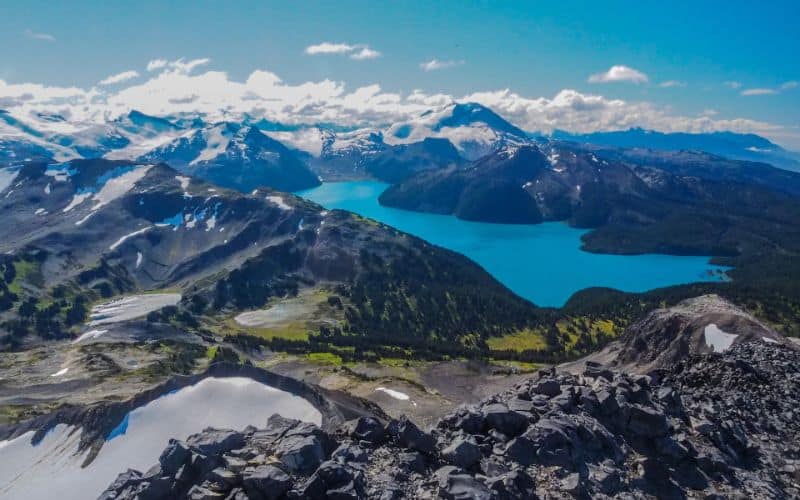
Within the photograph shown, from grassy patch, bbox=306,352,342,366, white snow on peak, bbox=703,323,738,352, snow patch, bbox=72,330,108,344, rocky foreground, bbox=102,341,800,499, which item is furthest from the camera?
snow patch, bbox=72,330,108,344

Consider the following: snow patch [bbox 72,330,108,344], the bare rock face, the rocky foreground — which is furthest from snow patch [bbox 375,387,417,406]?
snow patch [bbox 72,330,108,344]

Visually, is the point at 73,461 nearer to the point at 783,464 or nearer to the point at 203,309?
the point at 783,464

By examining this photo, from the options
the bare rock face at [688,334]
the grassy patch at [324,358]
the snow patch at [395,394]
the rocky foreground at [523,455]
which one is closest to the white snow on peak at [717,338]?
the bare rock face at [688,334]

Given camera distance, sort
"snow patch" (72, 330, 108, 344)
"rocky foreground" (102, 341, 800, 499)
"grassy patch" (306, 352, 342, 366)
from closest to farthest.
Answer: "rocky foreground" (102, 341, 800, 499) < "grassy patch" (306, 352, 342, 366) < "snow patch" (72, 330, 108, 344)

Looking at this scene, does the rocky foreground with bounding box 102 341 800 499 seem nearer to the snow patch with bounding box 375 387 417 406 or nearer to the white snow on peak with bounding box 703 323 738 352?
the white snow on peak with bounding box 703 323 738 352

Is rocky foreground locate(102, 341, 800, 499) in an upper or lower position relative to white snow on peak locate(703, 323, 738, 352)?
upper

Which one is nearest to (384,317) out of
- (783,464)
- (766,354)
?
(766,354)

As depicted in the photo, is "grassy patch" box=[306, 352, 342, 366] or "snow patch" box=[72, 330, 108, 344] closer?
"grassy patch" box=[306, 352, 342, 366]

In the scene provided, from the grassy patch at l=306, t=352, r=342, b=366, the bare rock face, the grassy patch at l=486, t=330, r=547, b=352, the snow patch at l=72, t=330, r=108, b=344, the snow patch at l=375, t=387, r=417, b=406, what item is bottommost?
the grassy patch at l=486, t=330, r=547, b=352
